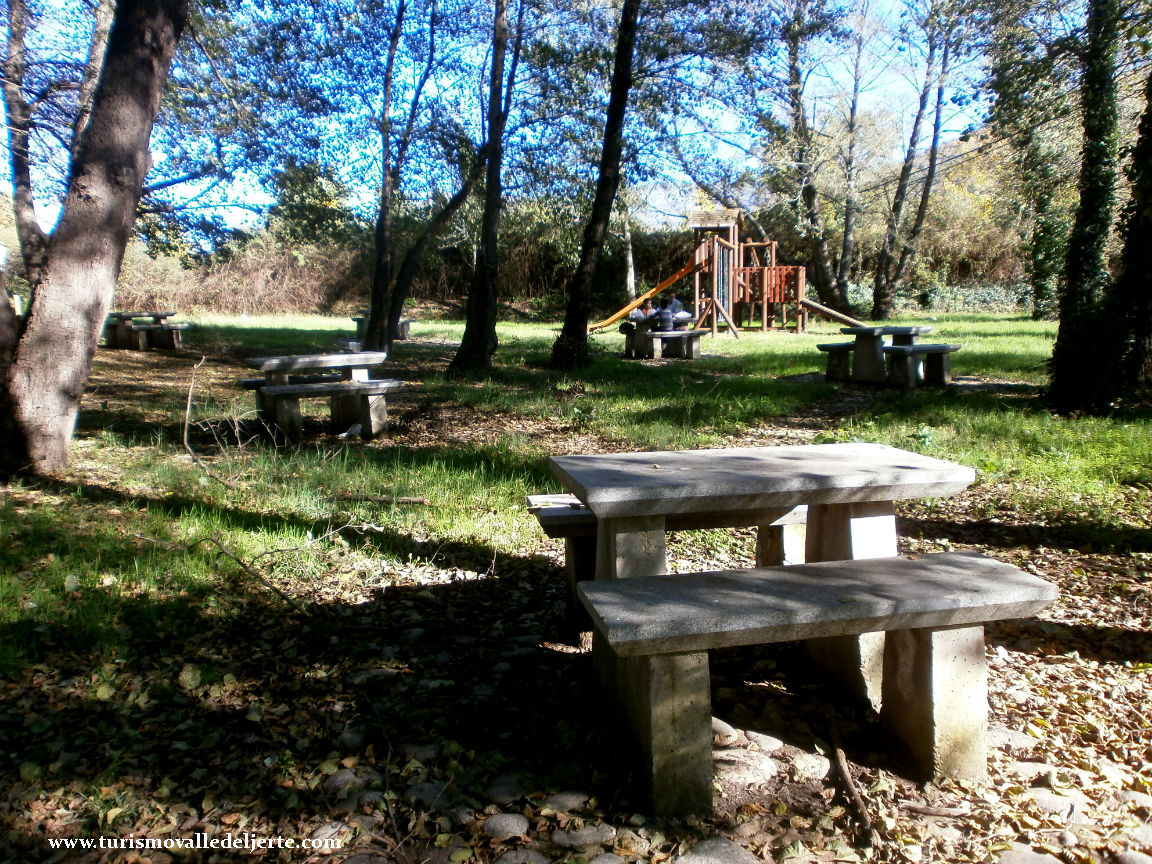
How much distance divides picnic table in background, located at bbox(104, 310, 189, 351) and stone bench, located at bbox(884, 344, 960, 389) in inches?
442

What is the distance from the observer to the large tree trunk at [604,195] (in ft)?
37.9

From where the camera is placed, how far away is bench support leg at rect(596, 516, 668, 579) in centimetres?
281

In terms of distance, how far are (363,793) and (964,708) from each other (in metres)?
1.72

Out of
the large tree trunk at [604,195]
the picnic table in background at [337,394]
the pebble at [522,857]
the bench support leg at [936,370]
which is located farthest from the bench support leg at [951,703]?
the large tree trunk at [604,195]

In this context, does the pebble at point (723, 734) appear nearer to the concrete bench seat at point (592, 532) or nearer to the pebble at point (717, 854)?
the pebble at point (717, 854)

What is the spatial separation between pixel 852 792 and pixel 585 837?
2.49 feet

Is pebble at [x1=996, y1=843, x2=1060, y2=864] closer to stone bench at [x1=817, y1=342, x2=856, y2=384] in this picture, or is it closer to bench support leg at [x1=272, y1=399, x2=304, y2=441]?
bench support leg at [x1=272, y1=399, x2=304, y2=441]

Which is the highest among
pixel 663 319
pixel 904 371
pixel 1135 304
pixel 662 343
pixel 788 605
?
pixel 663 319

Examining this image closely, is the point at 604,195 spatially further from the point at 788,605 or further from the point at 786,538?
the point at 788,605

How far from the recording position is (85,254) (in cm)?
519

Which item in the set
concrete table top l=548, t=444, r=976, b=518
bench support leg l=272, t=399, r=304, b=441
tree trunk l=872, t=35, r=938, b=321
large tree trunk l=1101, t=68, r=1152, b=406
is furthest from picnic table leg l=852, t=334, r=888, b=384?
tree trunk l=872, t=35, r=938, b=321

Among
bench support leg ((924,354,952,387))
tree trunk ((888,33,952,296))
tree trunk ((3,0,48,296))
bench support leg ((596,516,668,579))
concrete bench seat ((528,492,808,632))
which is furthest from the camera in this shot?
tree trunk ((888,33,952,296))

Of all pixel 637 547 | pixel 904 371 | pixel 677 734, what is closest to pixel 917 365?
pixel 904 371

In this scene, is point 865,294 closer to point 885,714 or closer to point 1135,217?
point 1135,217
